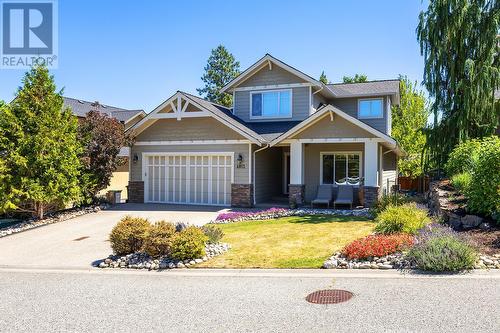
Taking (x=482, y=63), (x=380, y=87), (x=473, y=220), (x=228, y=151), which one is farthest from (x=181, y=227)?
(x=380, y=87)

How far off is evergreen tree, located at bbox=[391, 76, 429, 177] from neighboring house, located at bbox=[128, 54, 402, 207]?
27.8ft

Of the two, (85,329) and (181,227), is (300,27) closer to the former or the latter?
(181,227)

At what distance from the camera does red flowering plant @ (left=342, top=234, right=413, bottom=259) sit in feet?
27.0

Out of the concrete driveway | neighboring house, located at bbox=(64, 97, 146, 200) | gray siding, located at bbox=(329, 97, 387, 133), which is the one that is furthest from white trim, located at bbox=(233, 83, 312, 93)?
neighboring house, located at bbox=(64, 97, 146, 200)

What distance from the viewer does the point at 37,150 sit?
48.7 ft

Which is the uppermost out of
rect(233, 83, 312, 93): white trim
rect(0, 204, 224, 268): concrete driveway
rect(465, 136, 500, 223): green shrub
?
rect(233, 83, 312, 93): white trim

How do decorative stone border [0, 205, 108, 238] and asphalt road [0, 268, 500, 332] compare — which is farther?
decorative stone border [0, 205, 108, 238]

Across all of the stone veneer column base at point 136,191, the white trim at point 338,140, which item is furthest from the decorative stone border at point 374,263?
the stone veneer column base at point 136,191

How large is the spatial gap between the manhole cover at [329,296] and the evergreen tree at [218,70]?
152 feet

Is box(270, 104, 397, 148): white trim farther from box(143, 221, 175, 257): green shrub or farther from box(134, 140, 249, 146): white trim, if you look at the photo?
box(143, 221, 175, 257): green shrub

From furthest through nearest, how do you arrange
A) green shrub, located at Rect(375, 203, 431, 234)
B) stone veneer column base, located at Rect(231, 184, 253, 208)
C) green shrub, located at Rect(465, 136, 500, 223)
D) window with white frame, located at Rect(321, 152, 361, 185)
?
window with white frame, located at Rect(321, 152, 361, 185)
stone veneer column base, located at Rect(231, 184, 253, 208)
green shrub, located at Rect(375, 203, 431, 234)
green shrub, located at Rect(465, 136, 500, 223)

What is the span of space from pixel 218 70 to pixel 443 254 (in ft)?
155

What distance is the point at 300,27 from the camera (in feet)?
59.4

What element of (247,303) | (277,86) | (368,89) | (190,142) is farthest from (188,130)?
(247,303)
